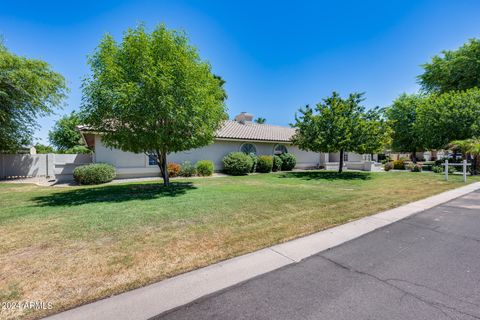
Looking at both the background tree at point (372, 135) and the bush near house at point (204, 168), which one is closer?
the background tree at point (372, 135)

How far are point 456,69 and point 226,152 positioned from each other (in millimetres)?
30013

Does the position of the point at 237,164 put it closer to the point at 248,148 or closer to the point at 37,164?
the point at 248,148

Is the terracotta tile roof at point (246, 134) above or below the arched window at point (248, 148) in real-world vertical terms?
above

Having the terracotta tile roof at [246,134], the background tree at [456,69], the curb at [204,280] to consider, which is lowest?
the curb at [204,280]

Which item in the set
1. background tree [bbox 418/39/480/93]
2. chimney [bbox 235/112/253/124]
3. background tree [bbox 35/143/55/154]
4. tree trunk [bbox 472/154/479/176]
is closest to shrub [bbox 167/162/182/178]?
chimney [bbox 235/112/253/124]

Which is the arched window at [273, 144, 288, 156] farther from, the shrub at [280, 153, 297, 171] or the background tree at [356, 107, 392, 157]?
the background tree at [356, 107, 392, 157]

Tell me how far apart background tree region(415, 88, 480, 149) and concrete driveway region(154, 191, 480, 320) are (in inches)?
818

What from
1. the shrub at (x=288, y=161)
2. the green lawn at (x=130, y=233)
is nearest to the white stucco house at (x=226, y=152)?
the shrub at (x=288, y=161)

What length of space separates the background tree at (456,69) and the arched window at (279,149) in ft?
77.0

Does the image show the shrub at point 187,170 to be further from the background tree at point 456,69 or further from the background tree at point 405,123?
the background tree at point 456,69

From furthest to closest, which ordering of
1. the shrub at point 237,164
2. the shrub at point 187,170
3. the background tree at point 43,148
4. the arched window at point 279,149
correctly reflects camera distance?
the background tree at point 43,148 → the arched window at point 279,149 → the shrub at point 237,164 → the shrub at point 187,170

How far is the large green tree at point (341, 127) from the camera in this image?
15.9 m

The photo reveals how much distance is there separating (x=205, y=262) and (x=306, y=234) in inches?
95.5

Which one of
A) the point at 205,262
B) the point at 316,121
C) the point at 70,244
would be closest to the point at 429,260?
the point at 205,262
